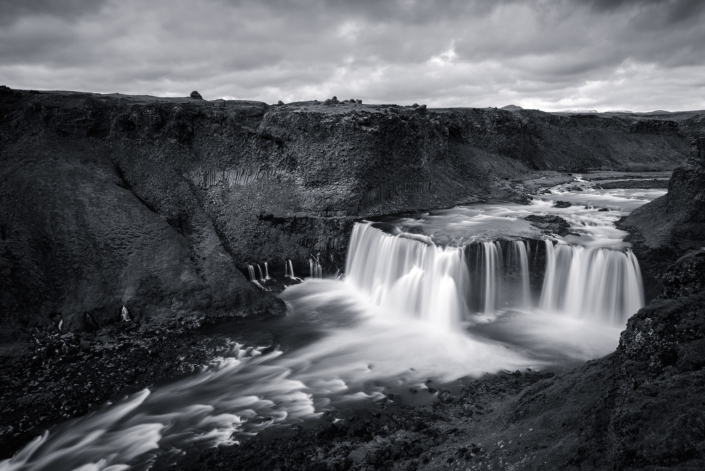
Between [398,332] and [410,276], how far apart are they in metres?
3.25

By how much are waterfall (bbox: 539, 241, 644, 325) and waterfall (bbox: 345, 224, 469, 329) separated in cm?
352

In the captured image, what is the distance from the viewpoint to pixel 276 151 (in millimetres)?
26453

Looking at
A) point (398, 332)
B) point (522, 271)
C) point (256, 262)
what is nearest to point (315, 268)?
→ point (256, 262)

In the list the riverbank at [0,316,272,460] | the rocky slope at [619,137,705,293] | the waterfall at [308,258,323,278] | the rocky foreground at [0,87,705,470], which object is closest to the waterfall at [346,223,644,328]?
the rocky slope at [619,137,705,293]

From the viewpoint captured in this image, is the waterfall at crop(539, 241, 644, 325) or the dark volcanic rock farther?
the dark volcanic rock

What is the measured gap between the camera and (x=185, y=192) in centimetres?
2464

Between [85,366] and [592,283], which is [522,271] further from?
[85,366]

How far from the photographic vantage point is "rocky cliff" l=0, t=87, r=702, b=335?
1789 centimetres

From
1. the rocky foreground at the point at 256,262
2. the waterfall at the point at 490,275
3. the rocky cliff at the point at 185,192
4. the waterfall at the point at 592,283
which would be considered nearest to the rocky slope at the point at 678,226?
the rocky foreground at the point at 256,262

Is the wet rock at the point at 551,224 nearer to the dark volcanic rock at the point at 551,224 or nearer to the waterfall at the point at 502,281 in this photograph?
the dark volcanic rock at the point at 551,224

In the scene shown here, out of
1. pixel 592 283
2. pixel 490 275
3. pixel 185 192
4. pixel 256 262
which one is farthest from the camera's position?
pixel 185 192

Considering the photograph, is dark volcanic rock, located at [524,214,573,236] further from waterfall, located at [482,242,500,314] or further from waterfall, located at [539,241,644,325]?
waterfall, located at [482,242,500,314]

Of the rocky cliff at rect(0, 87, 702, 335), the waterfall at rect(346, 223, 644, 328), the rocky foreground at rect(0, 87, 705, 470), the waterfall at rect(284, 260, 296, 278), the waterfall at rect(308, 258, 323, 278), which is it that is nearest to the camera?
the rocky foreground at rect(0, 87, 705, 470)

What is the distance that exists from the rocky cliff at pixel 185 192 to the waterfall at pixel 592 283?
1079 cm
